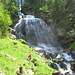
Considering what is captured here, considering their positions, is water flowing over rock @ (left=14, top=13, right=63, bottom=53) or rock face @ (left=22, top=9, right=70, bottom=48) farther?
rock face @ (left=22, top=9, right=70, bottom=48)

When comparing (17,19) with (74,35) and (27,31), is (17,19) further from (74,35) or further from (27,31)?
(74,35)

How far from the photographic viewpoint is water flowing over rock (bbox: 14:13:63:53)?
34.6 meters

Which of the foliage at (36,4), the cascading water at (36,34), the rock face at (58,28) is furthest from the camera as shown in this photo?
the foliage at (36,4)

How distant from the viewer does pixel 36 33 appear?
1406 inches

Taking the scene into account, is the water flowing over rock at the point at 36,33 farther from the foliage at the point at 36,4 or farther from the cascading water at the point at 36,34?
the foliage at the point at 36,4

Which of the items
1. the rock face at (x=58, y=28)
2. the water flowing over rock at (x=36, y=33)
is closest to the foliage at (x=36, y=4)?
the rock face at (x=58, y=28)

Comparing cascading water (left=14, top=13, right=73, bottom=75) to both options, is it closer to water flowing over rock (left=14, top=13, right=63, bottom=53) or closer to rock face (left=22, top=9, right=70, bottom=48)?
water flowing over rock (left=14, top=13, right=63, bottom=53)

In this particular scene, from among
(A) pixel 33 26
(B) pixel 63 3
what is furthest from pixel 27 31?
(B) pixel 63 3

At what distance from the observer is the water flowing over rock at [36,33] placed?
34.6 meters

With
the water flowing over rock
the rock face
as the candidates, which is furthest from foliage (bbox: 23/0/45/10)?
the water flowing over rock

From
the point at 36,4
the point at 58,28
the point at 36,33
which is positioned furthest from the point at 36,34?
the point at 36,4

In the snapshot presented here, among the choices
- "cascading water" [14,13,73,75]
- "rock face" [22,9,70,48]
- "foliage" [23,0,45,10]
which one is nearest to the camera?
"cascading water" [14,13,73,75]

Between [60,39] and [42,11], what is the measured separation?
1245 cm

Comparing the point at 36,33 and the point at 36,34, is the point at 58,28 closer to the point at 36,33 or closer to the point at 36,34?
the point at 36,33
